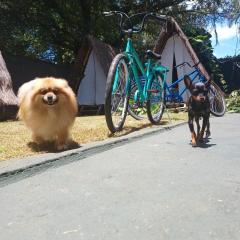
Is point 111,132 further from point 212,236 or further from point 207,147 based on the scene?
point 212,236

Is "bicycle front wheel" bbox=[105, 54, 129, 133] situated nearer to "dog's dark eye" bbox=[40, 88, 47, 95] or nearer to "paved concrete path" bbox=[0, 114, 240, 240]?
"dog's dark eye" bbox=[40, 88, 47, 95]

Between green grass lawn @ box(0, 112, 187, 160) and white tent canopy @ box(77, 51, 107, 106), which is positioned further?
white tent canopy @ box(77, 51, 107, 106)

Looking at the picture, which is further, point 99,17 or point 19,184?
point 99,17

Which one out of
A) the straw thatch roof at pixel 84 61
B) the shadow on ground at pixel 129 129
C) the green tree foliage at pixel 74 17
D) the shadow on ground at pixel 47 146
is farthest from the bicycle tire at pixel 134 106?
the green tree foliage at pixel 74 17

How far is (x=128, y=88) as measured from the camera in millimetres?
8961

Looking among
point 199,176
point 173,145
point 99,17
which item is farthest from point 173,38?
point 199,176

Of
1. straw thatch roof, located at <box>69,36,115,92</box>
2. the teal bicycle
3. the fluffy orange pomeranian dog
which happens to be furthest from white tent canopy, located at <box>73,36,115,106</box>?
the fluffy orange pomeranian dog

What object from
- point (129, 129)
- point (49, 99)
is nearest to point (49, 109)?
point (49, 99)

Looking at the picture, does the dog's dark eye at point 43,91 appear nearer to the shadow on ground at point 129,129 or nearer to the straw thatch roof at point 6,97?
the shadow on ground at point 129,129

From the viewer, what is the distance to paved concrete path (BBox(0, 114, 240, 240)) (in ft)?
12.6

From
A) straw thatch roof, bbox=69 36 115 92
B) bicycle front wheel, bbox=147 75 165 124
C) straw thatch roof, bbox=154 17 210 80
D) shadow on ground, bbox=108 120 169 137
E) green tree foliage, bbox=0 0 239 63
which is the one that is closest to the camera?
shadow on ground, bbox=108 120 169 137

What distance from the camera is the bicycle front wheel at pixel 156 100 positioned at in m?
10.1

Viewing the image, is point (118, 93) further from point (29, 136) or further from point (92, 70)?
point (92, 70)

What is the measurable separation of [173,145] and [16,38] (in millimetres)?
18954
